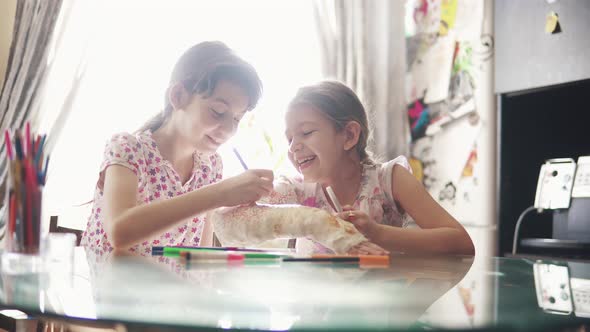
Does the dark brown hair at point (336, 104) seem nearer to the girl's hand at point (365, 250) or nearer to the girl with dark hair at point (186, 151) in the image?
the girl with dark hair at point (186, 151)

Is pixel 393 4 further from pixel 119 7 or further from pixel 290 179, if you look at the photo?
pixel 290 179

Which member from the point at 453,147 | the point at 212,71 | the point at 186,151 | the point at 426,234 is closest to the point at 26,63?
the point at 186,151

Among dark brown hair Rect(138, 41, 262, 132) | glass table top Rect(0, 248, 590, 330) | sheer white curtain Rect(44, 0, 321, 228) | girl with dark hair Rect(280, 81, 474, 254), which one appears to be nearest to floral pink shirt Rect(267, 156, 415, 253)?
girl with dark hair Rect(280, 81, 474, 254)

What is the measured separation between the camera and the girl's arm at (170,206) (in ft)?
3.39

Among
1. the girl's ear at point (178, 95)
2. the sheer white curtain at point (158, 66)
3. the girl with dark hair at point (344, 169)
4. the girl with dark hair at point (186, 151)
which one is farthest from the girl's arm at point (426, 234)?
the sheer white curtain at point (158, 66)

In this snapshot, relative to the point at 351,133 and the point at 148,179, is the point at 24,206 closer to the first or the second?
the point at 148,179

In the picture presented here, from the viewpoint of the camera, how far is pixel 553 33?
1938mm

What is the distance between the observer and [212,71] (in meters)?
1.38

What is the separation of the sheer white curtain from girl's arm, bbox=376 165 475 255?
120 centimetres

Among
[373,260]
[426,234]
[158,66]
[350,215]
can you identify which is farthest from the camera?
[158,66]

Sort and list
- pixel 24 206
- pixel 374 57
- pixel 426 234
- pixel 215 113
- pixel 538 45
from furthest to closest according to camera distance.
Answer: pixel 374 57, pixel 538 45, pixel 215 113, pixel 426 234, pixel 24 206

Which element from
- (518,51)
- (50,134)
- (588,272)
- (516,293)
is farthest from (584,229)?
(50,134)

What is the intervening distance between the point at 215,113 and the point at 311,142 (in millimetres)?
234

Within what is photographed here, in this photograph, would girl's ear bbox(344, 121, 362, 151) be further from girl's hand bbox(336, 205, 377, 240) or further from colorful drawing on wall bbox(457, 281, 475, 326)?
colorful drawing on wall bbox(457, 281, 475, 326)
